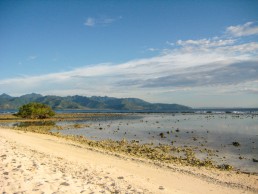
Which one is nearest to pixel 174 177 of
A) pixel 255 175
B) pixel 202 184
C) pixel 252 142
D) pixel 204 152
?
pixel 202 184

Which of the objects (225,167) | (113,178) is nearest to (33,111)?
(225,167)

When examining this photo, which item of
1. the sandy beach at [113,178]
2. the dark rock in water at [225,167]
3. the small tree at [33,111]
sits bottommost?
the dark rock in water at [225,167]

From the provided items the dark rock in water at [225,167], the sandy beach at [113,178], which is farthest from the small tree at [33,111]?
the dark rock in water at [225,167]

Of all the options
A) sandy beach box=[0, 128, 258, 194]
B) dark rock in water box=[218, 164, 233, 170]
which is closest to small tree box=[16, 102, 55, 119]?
sandy beach box=[0, 128, 258, 194]

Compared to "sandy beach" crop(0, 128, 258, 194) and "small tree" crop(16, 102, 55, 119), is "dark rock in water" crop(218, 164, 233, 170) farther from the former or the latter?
"small tree" crop(16, 102, 55, 119)

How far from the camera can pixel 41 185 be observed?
13773mm

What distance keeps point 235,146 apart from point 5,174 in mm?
27500

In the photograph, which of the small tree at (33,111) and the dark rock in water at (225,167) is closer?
the dark rock in water at (225,167)

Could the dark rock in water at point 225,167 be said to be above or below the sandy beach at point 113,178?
below

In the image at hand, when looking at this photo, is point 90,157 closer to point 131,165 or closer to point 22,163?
point 131,165

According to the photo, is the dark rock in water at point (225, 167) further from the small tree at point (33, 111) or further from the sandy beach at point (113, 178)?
the small tree at point (33, 111)

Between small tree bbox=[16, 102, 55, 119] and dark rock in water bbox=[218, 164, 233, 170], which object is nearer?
dark rock in water bbox=[218, 164, 233, 170]

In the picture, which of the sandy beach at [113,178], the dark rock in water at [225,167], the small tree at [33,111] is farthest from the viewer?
the small tree at [33,111]

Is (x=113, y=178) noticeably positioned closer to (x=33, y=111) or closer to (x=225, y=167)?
(x=225, y=167)
